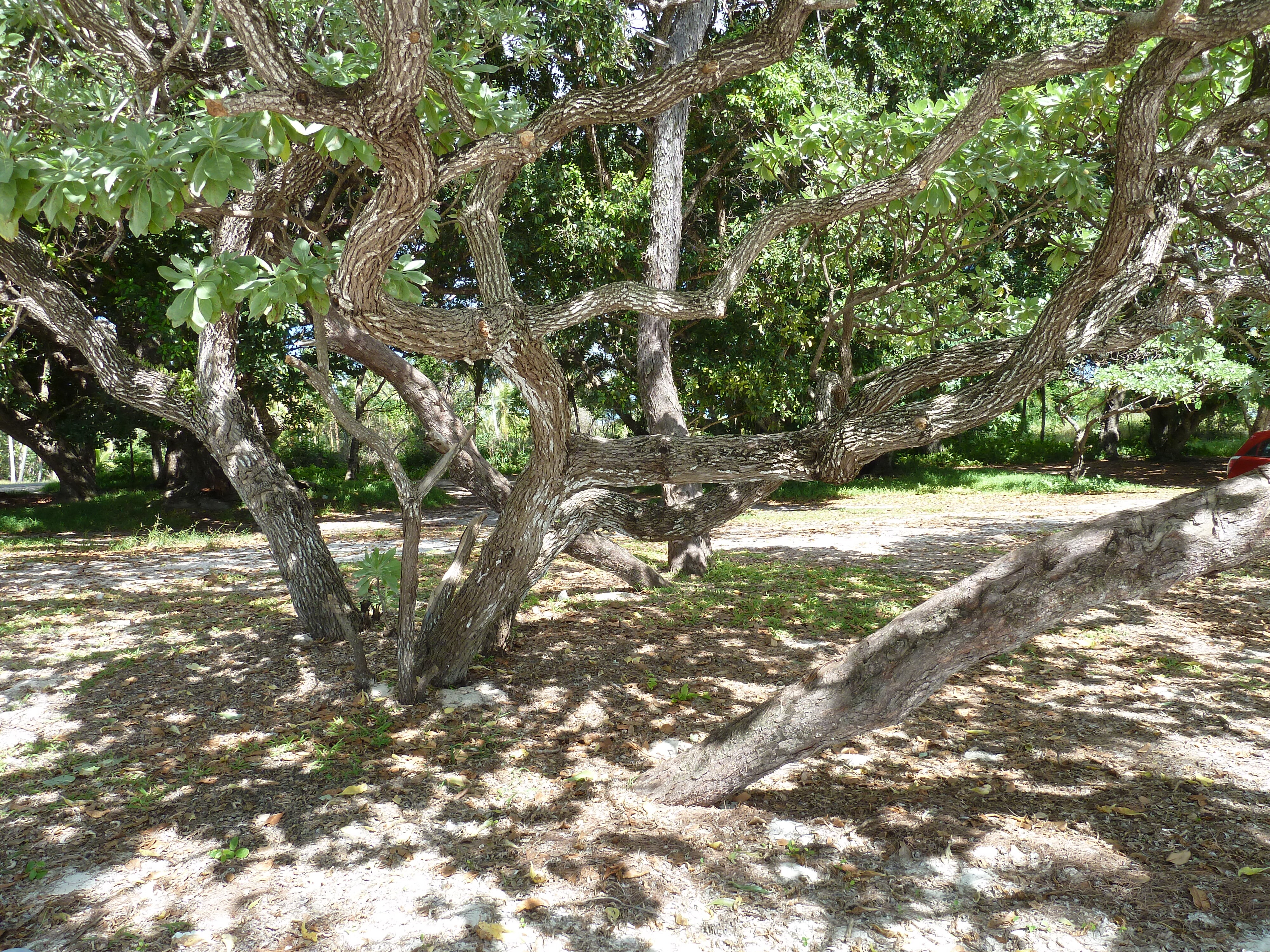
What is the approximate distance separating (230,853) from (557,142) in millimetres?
4242

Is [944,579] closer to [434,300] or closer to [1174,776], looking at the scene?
[1174,776]

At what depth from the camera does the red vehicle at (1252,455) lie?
30.0ft

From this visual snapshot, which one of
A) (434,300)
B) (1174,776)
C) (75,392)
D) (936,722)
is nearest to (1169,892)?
(1174,776)

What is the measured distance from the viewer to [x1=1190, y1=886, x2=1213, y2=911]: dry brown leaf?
2777 mm

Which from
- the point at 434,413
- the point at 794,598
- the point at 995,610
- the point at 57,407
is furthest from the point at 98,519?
the point at 995,610

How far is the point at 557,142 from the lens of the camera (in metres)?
5.20

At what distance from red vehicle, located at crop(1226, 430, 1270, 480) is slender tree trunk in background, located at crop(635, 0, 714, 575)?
6067mm

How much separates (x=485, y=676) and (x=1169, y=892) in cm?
362

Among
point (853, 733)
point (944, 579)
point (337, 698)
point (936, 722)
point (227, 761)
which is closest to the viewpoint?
point (853, 733)

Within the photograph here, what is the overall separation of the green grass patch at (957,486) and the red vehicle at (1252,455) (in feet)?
20.9

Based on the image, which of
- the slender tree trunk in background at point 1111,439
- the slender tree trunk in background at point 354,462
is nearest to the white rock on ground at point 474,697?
the slender tree trunk in background at point 354,462

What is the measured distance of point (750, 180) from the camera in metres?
12.5

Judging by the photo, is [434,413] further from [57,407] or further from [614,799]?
[57,407]

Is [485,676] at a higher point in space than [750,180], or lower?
lower
